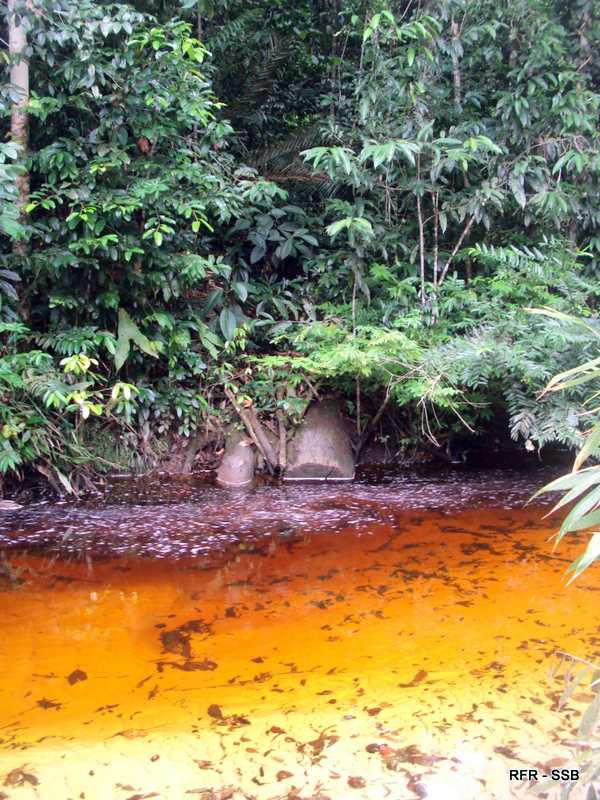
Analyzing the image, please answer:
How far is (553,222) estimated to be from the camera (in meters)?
6.27

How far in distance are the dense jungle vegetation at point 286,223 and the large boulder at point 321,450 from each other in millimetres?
199

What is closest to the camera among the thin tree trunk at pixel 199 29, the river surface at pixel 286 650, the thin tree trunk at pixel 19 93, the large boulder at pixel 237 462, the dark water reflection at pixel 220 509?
the river surface at pixel 286 650

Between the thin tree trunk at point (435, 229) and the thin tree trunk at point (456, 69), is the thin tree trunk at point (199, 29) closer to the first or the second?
the thin tree trunk at point (456, 69)

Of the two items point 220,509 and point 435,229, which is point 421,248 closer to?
point 435,229

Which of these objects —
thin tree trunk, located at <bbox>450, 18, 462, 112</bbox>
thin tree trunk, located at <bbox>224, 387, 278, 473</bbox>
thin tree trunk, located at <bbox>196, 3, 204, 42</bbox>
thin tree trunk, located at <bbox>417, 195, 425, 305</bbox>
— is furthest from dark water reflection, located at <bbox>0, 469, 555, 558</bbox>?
thin tree trunk, located at <bbox>196, 3, 204, 42</bbox>

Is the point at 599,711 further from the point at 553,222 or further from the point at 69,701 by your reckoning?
the point at 553,222

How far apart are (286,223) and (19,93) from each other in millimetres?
2623

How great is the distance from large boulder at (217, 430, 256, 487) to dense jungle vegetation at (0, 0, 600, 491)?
0.24 metres

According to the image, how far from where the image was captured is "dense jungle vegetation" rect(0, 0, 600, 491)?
4914 millimetres

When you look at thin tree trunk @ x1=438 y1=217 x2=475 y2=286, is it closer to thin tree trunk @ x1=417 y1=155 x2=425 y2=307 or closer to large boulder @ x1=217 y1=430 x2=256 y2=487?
thin tree trunk @ x1=417 y1=155 x2=425 y2=307

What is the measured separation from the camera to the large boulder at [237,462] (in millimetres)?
5914

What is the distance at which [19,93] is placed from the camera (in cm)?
491

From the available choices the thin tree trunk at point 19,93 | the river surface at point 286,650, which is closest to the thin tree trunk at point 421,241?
the river surface at point 286,650

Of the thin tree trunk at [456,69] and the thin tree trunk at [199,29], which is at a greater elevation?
the thin tree trunk at [199,29]
